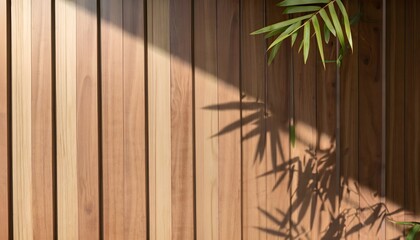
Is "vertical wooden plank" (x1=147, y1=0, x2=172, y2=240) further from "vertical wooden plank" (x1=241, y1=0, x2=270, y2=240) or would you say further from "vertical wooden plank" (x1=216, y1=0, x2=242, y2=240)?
"vertical wooden plank" (x1=241, y1=0, x2=270, y2=240)

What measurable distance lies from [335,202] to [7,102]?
4.71 ft

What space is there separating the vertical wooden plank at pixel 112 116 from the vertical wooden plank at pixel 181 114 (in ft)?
0.70

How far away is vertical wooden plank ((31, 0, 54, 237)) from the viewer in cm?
168

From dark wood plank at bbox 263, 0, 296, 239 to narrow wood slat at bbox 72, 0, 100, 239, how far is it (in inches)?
28.3

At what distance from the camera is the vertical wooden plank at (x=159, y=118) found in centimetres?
173

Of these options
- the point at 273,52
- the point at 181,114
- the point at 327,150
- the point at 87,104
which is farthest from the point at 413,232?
the point at 87,104

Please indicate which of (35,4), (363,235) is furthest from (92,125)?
(363,235)

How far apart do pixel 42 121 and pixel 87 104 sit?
19cm

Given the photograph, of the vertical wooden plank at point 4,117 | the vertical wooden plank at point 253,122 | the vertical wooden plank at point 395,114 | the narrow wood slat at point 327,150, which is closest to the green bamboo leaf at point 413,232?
the vertical wooden plank at point 395,114

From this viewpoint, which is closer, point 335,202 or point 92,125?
point 92,125

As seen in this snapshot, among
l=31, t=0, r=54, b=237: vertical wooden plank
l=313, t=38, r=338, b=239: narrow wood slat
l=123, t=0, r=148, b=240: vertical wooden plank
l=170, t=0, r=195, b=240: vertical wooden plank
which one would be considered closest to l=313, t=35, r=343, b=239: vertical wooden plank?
l=313, t=38, r=338, b=239: narrow wood slat

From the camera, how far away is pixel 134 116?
172 centimetres

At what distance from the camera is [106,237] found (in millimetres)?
1726

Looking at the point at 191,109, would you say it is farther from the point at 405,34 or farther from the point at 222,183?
the point at 405,34
